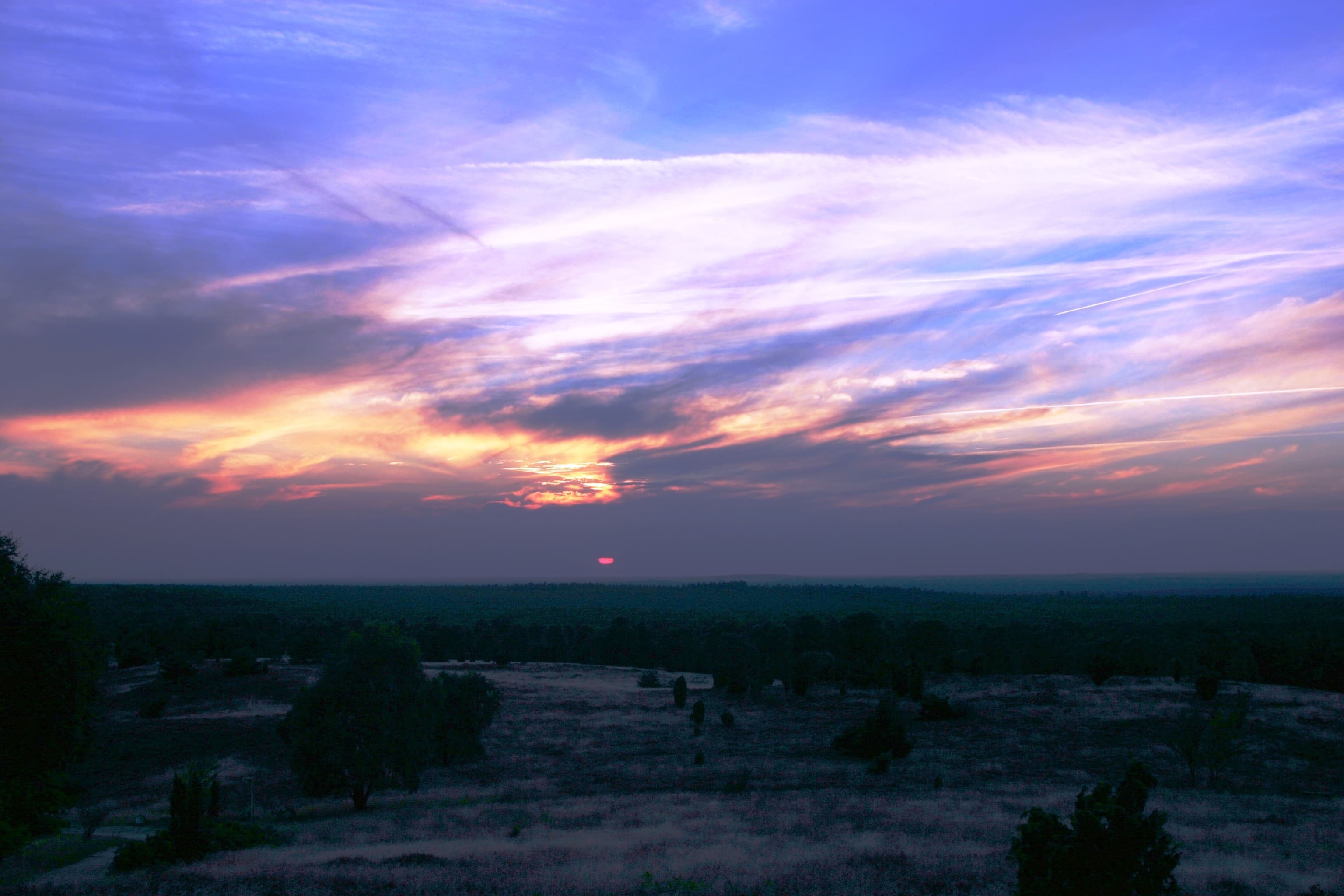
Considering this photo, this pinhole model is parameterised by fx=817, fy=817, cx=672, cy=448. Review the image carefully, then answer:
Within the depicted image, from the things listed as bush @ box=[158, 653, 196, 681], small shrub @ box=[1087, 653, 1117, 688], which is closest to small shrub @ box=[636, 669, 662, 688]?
small shrub @ box=[1087, 653, 1117, 688]

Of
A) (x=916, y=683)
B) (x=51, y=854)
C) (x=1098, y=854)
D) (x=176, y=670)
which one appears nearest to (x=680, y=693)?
(x=916, y=683)

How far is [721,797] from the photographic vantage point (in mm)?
33688

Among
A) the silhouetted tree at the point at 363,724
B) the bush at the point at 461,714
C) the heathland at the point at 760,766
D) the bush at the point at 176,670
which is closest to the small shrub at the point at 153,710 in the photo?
the heathland at the point at 760,766

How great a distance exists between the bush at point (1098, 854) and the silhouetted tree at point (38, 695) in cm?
2415

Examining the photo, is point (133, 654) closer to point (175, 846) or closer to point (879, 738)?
point (175, 846)

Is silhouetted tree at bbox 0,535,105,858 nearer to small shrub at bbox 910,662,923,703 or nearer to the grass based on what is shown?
the grass

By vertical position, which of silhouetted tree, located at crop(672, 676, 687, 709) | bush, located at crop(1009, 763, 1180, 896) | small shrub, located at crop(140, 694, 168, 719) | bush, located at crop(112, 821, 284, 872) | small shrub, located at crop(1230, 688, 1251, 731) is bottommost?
silhouetted tree, located at crop(672, 676, 687, 709)

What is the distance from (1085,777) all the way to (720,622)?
310ft

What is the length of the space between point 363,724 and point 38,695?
1592 cm

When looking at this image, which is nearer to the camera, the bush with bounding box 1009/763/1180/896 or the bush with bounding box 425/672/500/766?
the bush with bounding box 1009/763/1180/896

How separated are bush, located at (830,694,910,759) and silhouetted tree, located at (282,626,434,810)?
75.9ft

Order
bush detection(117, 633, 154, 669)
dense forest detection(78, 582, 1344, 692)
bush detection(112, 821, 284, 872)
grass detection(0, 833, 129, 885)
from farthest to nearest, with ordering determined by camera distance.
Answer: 1. bush detection(117, 633, 154, 669)
2. dense forest detection(78, 582, 1344, 692)
3. bush detection(112, 821, 284, 872)
4. grass detection(0, 833, 129, 885)

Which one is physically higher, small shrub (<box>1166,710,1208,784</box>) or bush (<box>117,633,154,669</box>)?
small shrub (<box>1166,710,1208,784</box>)

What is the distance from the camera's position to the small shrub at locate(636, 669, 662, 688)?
272 feet
